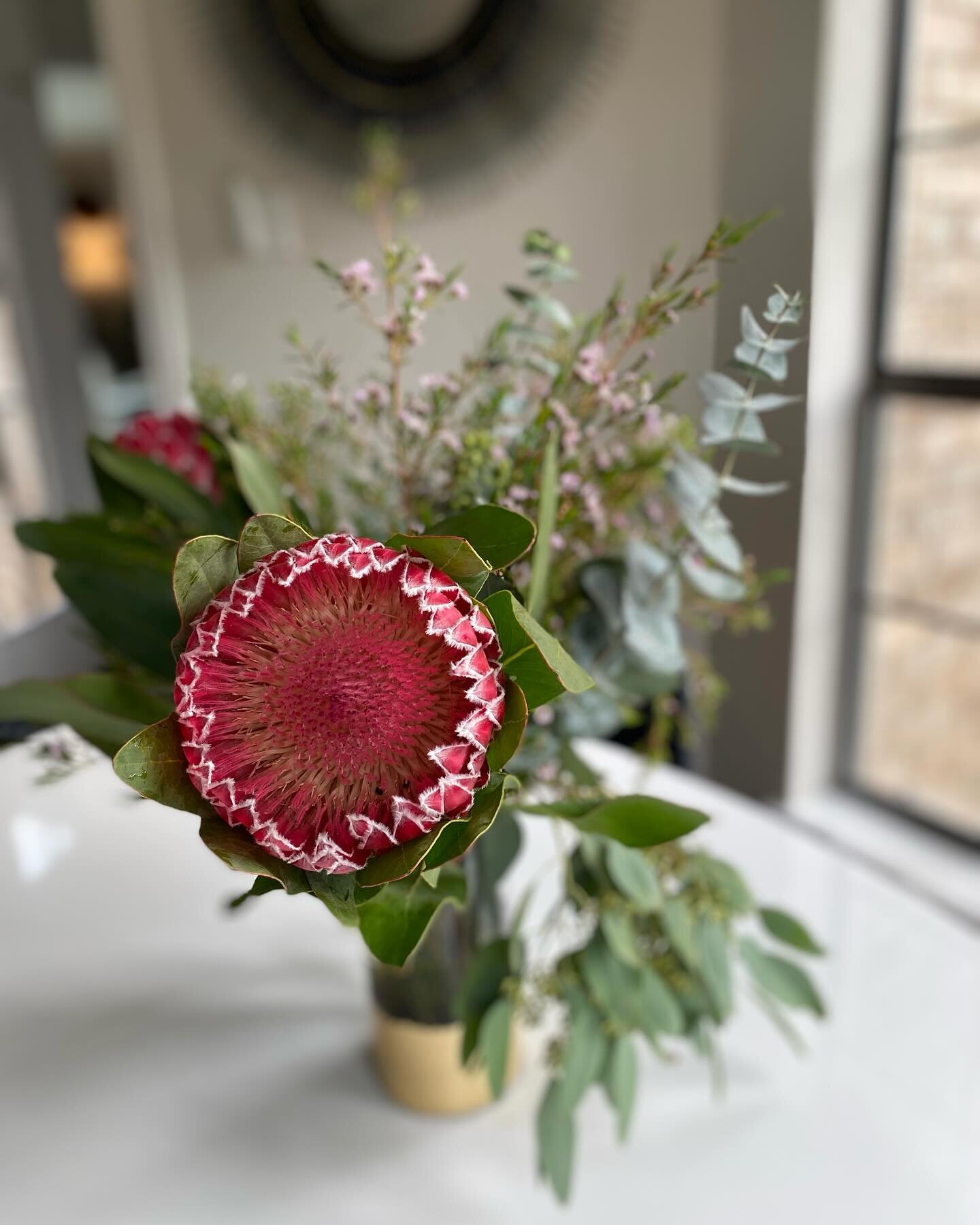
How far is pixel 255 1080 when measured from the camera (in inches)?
22.0

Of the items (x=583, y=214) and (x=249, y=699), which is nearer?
(x=249, y=699)

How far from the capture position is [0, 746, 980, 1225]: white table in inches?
19.1

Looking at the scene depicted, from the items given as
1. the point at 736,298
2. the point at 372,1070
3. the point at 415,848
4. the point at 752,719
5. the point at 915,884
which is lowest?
the point at 915,884

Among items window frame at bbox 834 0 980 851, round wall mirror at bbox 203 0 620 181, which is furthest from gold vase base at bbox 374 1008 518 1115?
round wall mirror at bbox 203 0 620 181

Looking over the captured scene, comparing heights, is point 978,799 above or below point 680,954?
below

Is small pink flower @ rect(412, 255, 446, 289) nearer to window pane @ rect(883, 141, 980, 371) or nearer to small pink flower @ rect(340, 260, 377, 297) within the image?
small pink flower @ rect(340, 260, 377, 297)

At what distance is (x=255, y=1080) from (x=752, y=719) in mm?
1195

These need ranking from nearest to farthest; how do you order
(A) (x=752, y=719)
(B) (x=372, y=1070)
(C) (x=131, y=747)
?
1. (C) (x=131, y=747)
2. (B) (x=372, y=1070)
3. (A) (x=752, y=719)

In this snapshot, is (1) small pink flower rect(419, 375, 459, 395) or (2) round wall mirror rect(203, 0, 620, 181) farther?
(2) round wall mirror rect(203, 0, 620, 181)

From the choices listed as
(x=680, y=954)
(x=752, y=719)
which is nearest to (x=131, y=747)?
(x=680, y=954)

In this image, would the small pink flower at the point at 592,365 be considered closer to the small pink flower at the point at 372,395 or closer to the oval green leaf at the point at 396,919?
the small pink flower at the point at 372,395

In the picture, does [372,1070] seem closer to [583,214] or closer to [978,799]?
[583,214]

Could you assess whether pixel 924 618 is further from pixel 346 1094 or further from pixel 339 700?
pixel 339 700

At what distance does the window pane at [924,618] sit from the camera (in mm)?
1617
